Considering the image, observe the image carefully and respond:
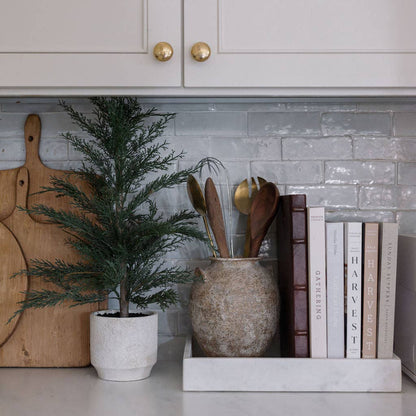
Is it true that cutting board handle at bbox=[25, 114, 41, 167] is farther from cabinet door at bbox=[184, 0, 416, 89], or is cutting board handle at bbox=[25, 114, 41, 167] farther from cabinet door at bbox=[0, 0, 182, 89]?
cabinet door at bbox=[184, 0, 416, 89]

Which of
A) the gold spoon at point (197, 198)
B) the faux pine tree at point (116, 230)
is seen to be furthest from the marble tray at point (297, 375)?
the gold spoon at point (197, 198)

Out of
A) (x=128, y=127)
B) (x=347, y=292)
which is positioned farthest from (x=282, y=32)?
(x=347, y=292)

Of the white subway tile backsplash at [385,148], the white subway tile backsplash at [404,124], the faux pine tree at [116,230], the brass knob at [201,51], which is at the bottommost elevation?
the faux pine tree at [116,230]

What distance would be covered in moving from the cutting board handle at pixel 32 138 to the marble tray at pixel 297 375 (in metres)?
0.66

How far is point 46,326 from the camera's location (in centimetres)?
124

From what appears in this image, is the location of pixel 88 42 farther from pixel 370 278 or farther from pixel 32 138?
pixel 370 278

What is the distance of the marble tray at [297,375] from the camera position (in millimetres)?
1042

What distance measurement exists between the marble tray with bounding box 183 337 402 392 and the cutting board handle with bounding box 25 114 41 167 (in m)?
0.66

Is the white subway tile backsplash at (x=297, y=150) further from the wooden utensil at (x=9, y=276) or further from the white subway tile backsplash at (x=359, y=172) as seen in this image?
the wooden utensil at (x=9, y=276)

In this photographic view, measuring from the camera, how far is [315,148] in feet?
4.36

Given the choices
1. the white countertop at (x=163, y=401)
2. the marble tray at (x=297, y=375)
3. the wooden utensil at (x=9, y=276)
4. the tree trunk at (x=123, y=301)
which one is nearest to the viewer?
the white countertop at (x=163, y=401)

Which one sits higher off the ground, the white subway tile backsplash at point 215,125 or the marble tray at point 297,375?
the white subway tile backsplash at point 215,125

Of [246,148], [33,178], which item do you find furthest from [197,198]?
[33,178]

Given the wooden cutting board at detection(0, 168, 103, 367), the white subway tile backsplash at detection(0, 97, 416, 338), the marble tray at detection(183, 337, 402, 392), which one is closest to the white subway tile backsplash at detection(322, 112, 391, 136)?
the white subway tile backsplash at detection(0, 97, 416, 338)
